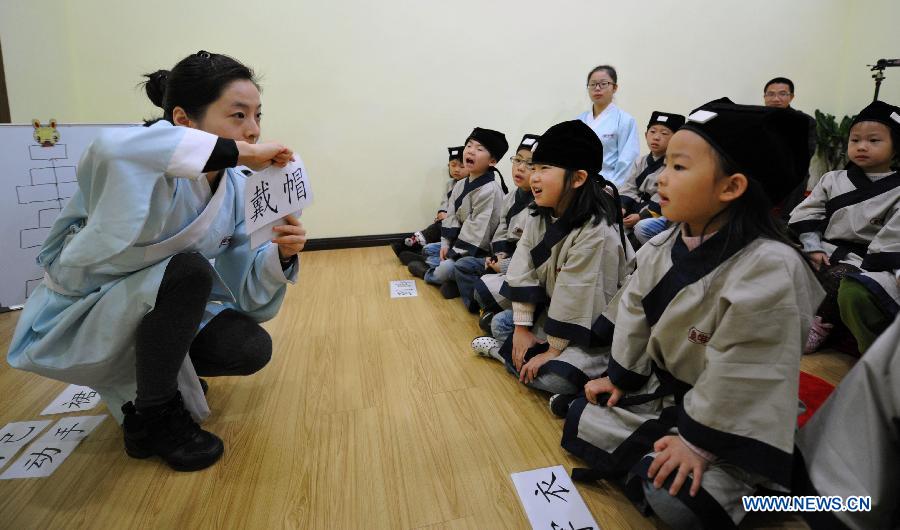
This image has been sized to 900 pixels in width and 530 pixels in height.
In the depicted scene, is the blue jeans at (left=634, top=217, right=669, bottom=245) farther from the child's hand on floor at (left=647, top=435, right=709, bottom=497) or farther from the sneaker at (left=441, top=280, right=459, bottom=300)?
the child's hand on floor at (left=647, top=435, right=709, bottom=497)

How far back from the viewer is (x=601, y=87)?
11.5 feet

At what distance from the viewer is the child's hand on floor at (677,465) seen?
0.98 metres

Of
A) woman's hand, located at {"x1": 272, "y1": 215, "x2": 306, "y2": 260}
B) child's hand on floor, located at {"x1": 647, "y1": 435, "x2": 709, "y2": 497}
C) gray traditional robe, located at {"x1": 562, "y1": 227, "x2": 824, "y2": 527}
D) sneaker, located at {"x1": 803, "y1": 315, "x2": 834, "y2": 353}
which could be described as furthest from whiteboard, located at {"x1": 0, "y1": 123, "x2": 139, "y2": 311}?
sneaker, located at {"x1": 803, "y1": 315, "x2": 834, "y2": 353}

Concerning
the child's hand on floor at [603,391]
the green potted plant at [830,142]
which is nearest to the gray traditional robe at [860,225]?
the child's hand on floor at [603,391]

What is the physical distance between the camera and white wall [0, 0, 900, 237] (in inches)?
131

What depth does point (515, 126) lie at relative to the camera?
411 cm

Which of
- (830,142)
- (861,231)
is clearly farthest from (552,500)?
(830,142)

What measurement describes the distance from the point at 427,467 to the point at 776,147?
1.13m

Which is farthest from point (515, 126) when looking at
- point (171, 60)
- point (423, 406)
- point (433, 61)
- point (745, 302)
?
point (745, 302)

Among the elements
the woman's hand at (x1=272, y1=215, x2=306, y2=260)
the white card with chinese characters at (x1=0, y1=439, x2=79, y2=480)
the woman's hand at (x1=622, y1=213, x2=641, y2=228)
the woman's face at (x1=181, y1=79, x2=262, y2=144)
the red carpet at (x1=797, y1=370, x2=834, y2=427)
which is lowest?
the white card with chinese characters at (x1=0, y1=439, x2=79, y2=480)

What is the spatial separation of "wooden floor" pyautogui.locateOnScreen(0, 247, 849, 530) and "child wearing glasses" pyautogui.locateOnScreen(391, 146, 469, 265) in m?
1.43

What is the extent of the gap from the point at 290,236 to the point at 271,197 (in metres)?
0.15

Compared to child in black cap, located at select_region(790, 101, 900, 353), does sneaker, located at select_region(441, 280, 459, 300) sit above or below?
below

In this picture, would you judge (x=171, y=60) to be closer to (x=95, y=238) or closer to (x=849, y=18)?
(x=95, y=238)
